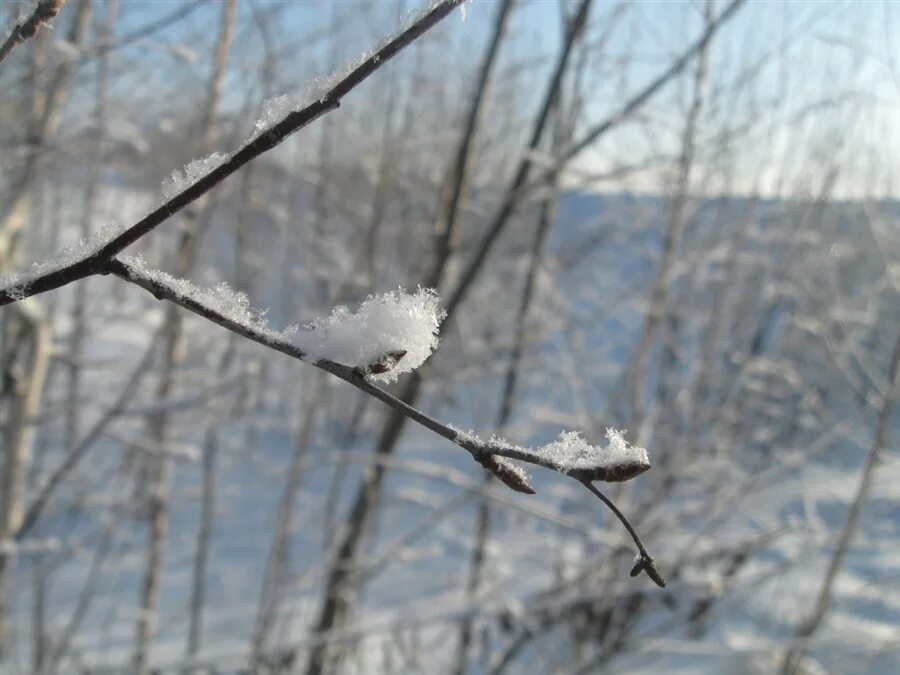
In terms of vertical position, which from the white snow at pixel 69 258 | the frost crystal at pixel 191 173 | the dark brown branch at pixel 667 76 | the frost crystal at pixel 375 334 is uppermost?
the dark brown branch at pixel 667 76

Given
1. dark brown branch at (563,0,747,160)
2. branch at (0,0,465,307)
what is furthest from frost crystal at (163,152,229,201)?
dark brown branch at (563,0,747,160)

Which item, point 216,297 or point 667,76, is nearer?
point 216,297

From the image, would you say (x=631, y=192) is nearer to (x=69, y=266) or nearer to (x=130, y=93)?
(x=130, y=93)

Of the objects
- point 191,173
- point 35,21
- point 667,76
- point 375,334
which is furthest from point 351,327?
point 667,76

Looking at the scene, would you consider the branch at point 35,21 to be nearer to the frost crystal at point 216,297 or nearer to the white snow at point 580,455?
the frost crystal at point 216,297

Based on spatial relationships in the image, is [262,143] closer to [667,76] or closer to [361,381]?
[361,381]

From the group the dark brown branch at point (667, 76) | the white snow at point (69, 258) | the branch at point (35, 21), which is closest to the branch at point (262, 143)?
the white snow at point (69, 258)

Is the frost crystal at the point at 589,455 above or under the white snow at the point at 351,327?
under
